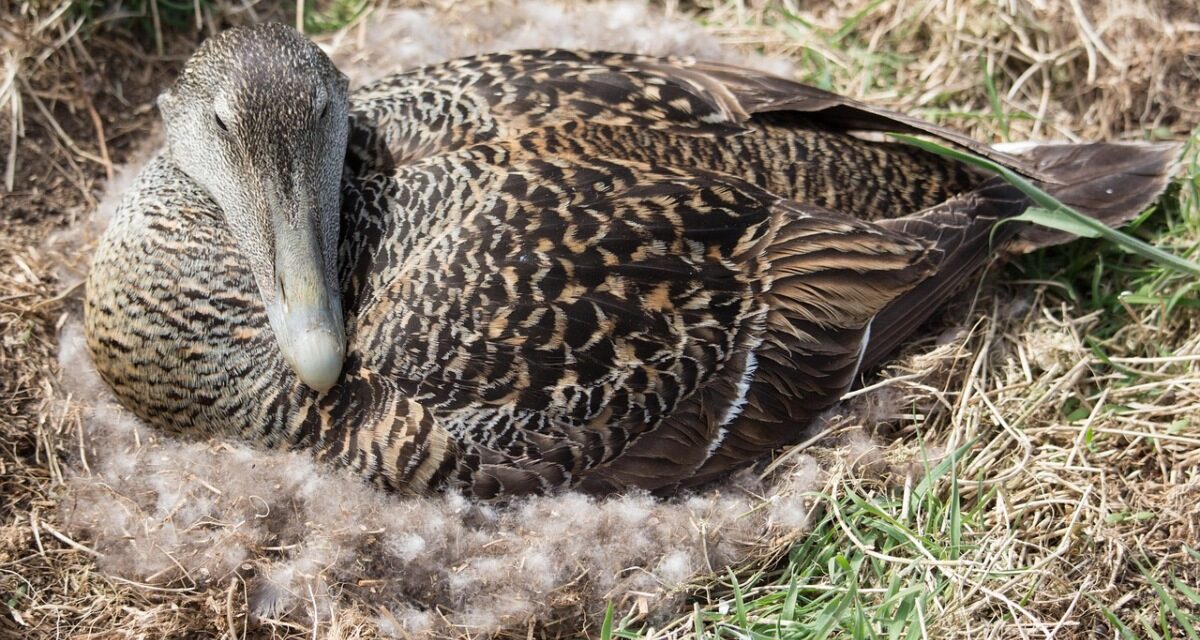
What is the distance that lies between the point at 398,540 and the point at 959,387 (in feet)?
5.42

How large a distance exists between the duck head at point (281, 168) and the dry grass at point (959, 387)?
2.30 feet

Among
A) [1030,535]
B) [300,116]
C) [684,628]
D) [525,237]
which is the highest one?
[300,116]

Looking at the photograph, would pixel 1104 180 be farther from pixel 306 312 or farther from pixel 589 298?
pixel 306 312

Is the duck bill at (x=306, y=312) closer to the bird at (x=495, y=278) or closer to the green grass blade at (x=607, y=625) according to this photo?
the bird at (x=495, y=278)

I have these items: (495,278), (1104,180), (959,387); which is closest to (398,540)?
(495,278)

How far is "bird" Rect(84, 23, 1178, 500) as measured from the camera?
8.30 ft

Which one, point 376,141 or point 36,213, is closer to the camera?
point 376,141

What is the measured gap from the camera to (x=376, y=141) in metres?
2.87

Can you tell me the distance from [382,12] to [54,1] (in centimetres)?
111

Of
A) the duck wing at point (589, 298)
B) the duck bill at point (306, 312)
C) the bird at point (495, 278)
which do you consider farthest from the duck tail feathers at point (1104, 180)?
the duck bill at point (306, 312)

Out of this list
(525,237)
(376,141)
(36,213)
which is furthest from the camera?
(36,213)

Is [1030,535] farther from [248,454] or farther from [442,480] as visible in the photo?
[248,454]

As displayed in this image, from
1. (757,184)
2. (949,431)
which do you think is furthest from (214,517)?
(949,431)

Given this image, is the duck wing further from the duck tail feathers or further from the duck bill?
the duck tail feathers
